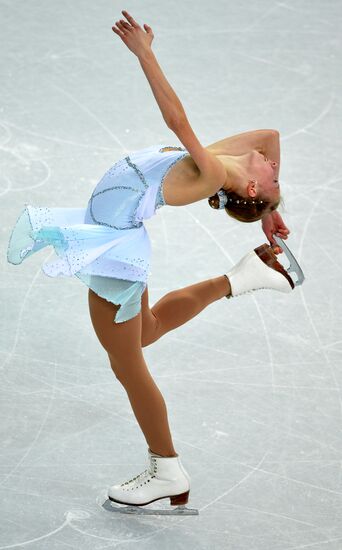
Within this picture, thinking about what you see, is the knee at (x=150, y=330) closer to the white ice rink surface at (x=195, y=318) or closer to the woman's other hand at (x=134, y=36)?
the white ice rink surface at (x=195, y=318)

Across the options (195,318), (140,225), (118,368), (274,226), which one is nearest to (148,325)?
(118,368)

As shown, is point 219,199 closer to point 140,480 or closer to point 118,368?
point 118,368

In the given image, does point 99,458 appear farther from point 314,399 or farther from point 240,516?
point 314,399

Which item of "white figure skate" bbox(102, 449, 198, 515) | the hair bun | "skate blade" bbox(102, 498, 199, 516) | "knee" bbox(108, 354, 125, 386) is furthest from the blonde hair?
"skate blade" bbox(102, 498, 199, 516)

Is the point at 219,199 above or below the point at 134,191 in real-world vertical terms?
below

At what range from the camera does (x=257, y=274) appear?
4.36 metres

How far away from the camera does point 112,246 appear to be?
3.76 meters

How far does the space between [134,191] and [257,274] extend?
770mm

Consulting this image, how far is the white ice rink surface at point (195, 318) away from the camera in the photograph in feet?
13.1

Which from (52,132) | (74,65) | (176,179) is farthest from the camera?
(74,65)

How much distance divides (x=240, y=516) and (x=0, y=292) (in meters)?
1.53

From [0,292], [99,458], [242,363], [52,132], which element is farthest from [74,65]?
[99,458]

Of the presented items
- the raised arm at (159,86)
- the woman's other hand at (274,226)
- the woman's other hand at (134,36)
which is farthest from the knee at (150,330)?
the woman's other hand at (134,36)

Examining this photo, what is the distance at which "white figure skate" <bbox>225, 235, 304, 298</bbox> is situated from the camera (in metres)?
4.32
